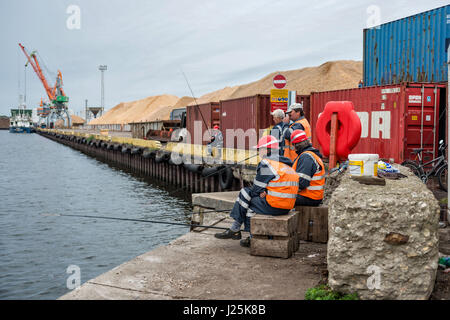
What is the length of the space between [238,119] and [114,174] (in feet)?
50.0

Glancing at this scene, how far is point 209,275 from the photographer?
5.35m

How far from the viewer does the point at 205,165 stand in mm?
18891

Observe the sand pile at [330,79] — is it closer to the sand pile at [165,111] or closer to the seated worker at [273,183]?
the sand pile at [165,111]

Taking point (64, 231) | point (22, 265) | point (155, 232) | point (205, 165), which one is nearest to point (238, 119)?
point (205, 165)

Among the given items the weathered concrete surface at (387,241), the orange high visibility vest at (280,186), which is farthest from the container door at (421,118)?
the weathered concrete surface at (387,241)

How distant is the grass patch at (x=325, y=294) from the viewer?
4301mm

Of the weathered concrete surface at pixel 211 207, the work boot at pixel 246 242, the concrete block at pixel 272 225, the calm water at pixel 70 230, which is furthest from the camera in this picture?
the calm water at pixel 70 230

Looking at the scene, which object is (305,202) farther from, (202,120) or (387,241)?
(202,120)

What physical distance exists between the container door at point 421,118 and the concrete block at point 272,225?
358 inches

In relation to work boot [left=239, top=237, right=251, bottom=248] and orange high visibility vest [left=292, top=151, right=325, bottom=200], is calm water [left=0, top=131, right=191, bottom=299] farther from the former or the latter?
orange high visibility vest [left=292, top=151, right=325, bottom=200]
